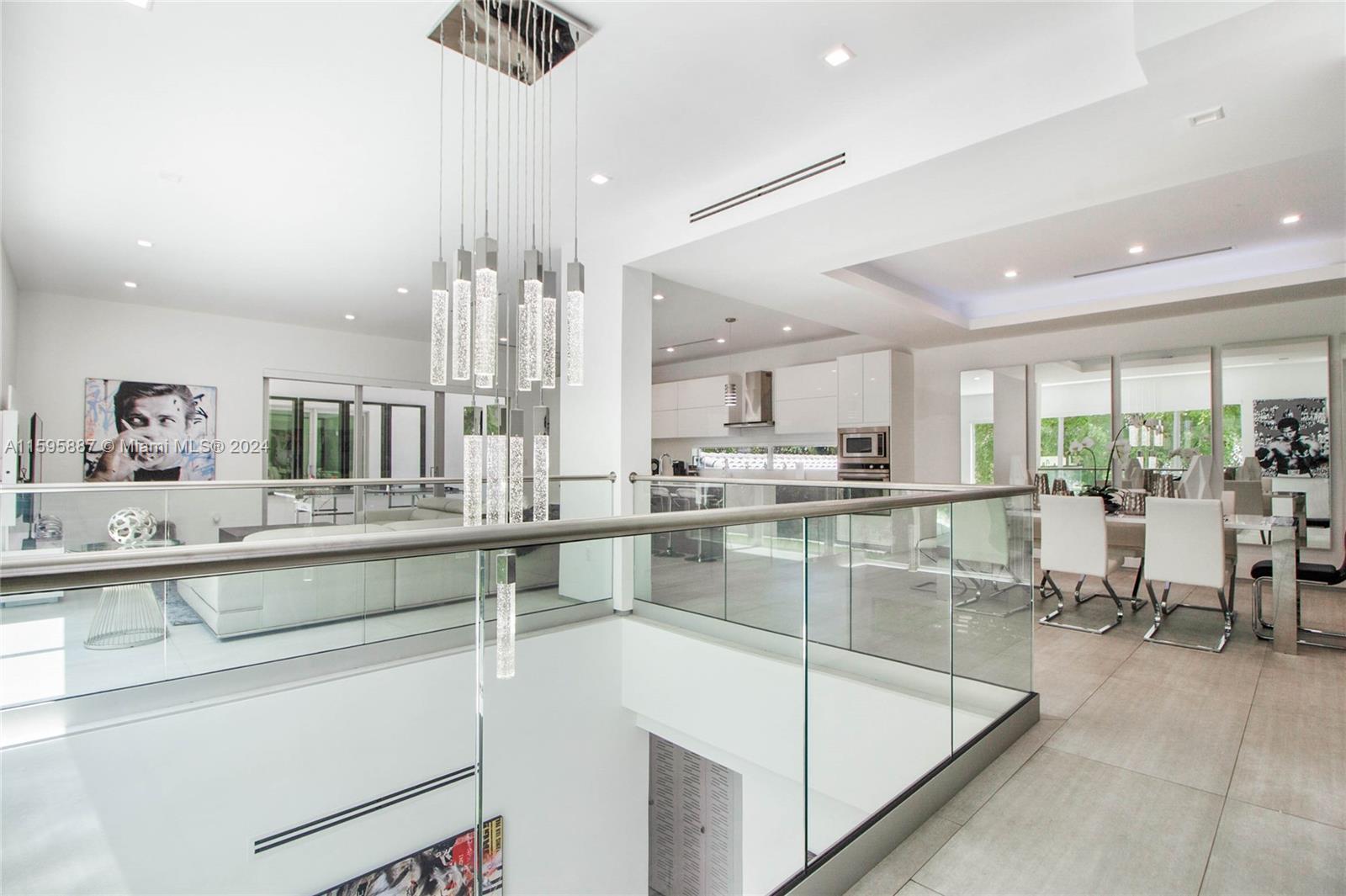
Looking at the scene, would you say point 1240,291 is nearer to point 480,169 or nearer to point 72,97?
point 480,169

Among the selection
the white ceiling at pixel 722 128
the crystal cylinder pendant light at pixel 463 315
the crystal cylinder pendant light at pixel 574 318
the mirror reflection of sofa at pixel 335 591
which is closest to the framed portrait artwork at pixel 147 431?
the white ceiling at pixel 722 128

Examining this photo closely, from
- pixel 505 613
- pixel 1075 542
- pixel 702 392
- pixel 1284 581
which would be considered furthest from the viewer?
pixel 702 392

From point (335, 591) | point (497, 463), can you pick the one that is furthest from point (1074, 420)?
point (335, 591)

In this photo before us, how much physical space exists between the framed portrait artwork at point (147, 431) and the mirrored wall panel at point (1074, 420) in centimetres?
926

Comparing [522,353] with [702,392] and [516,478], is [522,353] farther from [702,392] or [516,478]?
[702,392]

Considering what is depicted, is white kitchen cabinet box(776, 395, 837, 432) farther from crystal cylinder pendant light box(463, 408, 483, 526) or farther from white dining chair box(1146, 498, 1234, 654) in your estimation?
crystal cylinder pendant light box(463, 408, 483, 526)

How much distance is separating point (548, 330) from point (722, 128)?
4.40ft

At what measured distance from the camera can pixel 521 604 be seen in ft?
6.59

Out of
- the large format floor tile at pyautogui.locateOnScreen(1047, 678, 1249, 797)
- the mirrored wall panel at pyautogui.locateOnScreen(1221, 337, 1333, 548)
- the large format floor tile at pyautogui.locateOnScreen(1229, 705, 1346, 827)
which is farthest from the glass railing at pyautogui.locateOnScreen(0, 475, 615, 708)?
the mirrored wall panel at pyautogui.locateOnScreen(1221, 337, 1333, 548)

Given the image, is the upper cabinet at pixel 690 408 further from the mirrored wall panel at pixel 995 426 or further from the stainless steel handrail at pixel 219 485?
the stainless steel handrail at pixel 219 485

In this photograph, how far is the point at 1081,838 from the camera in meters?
1.87

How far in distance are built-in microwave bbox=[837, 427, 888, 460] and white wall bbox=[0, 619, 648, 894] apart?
21.4 feet

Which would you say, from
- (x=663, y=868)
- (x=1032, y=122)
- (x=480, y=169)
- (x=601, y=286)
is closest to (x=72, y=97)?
(x=480, y=169)

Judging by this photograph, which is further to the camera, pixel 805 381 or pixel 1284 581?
pixel 805 381
